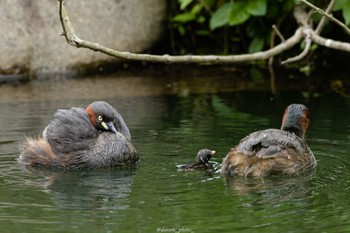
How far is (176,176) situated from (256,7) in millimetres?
5728

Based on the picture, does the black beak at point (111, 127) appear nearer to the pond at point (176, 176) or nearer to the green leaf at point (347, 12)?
the pond at point (176, 176)

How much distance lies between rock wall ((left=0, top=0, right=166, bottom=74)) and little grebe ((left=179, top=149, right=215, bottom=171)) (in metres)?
6.29

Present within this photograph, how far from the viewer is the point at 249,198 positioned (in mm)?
6965

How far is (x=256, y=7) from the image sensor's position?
1298 cm

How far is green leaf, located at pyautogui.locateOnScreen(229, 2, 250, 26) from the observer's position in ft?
42.8

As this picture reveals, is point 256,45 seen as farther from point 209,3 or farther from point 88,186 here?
point 88,186

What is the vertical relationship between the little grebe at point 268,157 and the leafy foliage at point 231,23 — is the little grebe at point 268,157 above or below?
below

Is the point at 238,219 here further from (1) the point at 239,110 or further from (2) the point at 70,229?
(1) the point at 239,110

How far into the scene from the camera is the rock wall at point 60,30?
13781 millimetres

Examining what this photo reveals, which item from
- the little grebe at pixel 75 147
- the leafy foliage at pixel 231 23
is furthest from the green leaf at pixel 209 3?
the little grebe at pixel 75 147

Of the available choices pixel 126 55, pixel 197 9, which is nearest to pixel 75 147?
pixel 126 55

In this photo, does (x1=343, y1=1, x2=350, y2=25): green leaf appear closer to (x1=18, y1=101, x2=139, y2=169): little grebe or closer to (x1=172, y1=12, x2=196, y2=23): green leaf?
(x1=172, y1=12, x2=196, y2=23): green leaf

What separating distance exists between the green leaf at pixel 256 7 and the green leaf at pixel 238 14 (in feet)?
0.25

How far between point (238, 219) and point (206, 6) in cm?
812
